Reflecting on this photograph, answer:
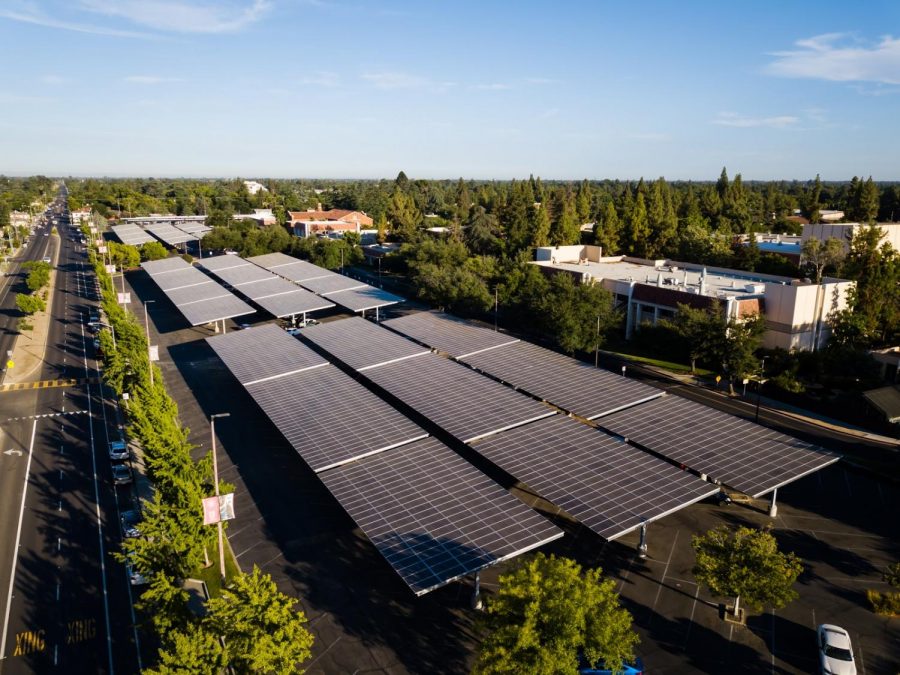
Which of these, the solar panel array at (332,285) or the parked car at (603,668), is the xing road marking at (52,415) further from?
the parked car at (603,668)

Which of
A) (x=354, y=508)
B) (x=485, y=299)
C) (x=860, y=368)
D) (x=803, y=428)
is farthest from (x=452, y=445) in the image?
(x=860, y=368)

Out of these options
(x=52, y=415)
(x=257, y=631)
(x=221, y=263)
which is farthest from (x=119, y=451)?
(x=221, y=263)

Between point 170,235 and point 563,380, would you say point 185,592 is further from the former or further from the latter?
point 170,235

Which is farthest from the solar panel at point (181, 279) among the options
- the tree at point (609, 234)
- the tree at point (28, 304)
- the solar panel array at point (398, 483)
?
the tree at point (609, 234)

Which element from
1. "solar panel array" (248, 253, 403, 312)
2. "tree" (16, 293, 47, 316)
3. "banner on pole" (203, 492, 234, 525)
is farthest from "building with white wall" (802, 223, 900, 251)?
"tree" (16, 293, 47, 316)

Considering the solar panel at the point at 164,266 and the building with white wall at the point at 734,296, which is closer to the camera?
the building with white wall at the point at 734,296

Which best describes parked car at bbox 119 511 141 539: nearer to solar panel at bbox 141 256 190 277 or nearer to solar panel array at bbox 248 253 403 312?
solar panel array at bbox 248 253 403 312
